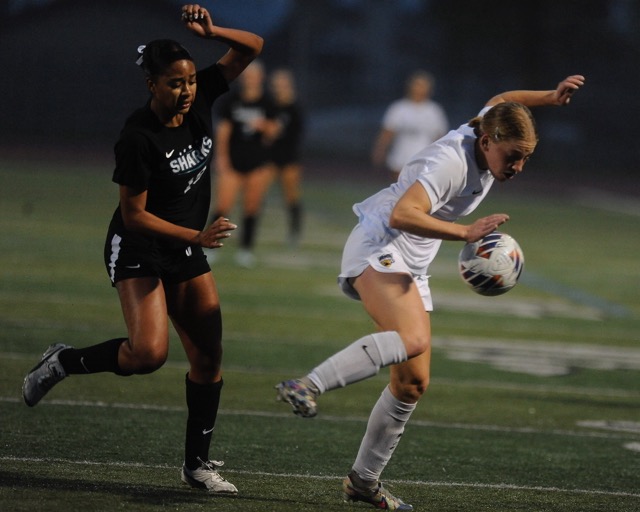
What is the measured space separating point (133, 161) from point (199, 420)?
126 centimetres

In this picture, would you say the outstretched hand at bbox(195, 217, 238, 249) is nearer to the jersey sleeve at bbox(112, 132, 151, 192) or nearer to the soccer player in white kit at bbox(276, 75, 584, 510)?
the jersey sleeve at bbox(112, 132, 151, 192)

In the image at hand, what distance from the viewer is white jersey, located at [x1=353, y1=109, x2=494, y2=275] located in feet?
18.5

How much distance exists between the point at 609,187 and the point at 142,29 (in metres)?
22.5

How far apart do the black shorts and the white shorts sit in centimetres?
67

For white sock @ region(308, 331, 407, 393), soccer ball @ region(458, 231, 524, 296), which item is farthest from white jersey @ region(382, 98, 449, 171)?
white sock @ region(308, 331, 407, 393)

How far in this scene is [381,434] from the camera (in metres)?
5.85

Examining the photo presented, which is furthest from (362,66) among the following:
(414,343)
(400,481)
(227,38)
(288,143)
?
(414,343)

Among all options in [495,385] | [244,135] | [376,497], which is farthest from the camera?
[244,135]

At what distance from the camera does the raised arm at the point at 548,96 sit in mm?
6449

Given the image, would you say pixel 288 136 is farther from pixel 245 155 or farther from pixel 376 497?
pixel 376 497

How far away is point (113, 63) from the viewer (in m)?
49.6

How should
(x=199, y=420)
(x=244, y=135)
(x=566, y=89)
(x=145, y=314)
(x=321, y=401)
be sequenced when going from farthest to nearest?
(x=244, y=135)
(x=321, y=401)
(x=566, y=89)
(x=199, y=420)
(x=145, y=314)

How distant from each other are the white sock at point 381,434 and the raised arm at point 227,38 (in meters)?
1.66

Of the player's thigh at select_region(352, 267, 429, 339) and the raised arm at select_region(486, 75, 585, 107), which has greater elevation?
the raised arm at select_region(486, 75, 585, 107)
